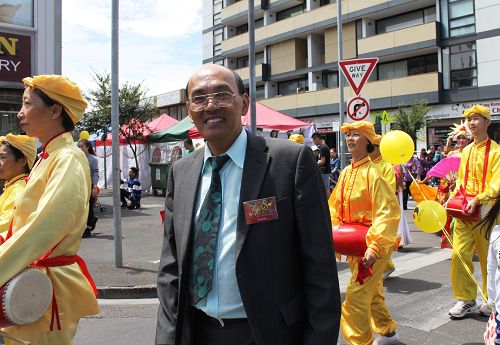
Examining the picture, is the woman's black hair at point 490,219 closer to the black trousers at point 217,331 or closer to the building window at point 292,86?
the black trousers at point 217,331

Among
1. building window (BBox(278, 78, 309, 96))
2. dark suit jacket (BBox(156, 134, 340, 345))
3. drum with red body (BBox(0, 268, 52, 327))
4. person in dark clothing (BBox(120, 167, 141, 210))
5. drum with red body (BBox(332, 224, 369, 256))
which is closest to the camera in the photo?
dark suit jacket (BBox(156, 134, 340, 345))

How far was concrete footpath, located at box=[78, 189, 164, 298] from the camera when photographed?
6.14 meters

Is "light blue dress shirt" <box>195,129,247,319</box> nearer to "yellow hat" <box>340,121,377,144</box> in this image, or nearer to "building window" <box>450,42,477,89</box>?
"yellow hat" <box>340,121,377,144</box>

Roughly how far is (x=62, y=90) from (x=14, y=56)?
22.8 ft

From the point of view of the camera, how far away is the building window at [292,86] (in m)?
37.1

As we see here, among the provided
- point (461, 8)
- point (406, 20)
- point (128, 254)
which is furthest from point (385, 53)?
point (128, 254)

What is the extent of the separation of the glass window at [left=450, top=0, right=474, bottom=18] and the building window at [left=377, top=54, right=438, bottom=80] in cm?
263

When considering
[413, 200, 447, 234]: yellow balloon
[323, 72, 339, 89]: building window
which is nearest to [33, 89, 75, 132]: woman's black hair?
[413, 200, 447, 234]: yellow balloon

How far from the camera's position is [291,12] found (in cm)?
3853

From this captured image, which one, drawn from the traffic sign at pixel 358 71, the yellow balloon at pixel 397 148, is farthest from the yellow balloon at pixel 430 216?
the traffic sign at pixel 358 71

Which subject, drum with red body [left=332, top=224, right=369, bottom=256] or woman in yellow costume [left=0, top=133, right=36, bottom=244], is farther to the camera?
woman in yellow costume [left=0, top=133, right=36, bottom=244]

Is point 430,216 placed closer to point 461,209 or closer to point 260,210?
point 461,209

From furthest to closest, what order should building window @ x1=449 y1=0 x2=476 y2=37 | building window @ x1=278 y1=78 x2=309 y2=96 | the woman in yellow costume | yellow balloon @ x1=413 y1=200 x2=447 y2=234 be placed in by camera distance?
1. building window @ x1=278 y1=78 x2=309 y2=96
2. building window @ x1=449 y1=0 x2=476 y2=37
3. yellow balloon @ x1=413 y1=200 x2=447 y2=234
4. the woman in yellow costume

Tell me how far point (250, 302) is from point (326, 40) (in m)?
34.9
